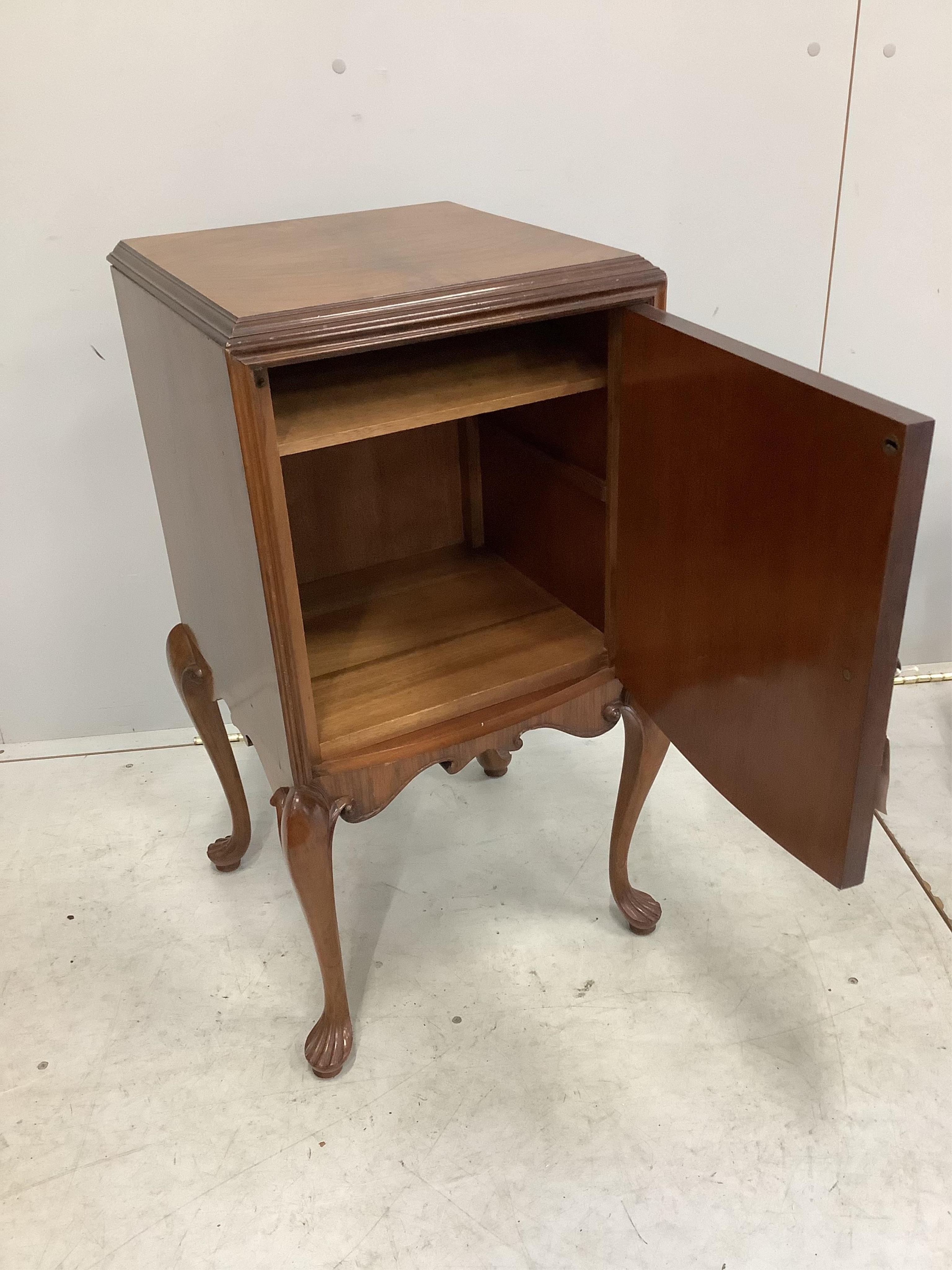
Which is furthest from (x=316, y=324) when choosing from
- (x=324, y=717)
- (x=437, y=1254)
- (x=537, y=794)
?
(x=537, y=794)

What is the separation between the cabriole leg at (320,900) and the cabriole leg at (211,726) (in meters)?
0.28

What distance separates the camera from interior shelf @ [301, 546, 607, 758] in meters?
1.10

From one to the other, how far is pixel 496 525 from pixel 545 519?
15 cm

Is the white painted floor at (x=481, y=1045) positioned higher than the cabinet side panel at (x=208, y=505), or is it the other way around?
the cabinet side panel at (x=208, y=505)

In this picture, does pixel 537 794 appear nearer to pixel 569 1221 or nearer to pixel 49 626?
pixel 569 1221

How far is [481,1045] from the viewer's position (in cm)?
124

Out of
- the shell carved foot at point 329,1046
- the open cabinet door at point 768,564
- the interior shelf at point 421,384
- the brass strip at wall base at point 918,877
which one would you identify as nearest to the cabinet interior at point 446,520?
the interior shelf at point 421,384

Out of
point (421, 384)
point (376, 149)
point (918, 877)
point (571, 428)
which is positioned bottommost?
point (918, 877)

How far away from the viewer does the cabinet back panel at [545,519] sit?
1.21 m

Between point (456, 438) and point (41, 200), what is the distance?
0.64 meters

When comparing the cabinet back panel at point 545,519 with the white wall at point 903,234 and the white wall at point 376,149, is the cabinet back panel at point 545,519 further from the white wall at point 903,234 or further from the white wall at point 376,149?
the white wall at point 903,234

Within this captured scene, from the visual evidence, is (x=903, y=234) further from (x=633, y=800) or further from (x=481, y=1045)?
(x=481, y=1045)

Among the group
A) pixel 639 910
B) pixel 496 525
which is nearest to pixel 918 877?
pixel 639 910

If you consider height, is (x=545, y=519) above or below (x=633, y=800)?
above
